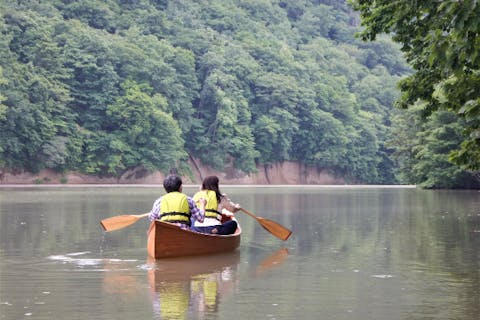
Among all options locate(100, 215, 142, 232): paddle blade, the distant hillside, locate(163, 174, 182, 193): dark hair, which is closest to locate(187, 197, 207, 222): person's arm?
locate(163, 174, 182, 193): dark hair

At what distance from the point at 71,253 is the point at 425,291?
29.0 feet

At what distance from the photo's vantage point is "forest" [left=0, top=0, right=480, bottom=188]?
95.9 metres

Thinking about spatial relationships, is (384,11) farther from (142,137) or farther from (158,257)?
(142,137)

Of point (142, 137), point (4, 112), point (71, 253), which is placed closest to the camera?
point (71, 253)

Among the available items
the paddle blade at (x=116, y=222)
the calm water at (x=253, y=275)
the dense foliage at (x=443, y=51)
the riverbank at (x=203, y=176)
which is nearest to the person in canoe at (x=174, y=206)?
the calm water at (x=253, y=275)

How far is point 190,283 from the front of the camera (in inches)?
648

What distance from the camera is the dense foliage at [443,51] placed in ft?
39.4

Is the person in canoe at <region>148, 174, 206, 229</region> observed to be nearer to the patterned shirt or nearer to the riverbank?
the patterned shirt

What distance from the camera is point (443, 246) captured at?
23.8m

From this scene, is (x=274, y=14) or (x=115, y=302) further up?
(x=274, y=14)

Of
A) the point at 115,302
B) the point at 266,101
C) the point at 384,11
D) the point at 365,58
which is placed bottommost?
the point at 115,302

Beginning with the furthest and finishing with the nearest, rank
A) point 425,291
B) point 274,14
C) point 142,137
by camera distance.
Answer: point 274,14, point 142,137, point 425,291

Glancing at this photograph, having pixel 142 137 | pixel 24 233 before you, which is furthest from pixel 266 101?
pixel 24 233

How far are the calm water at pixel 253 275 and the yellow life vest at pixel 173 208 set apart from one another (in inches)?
32.9
